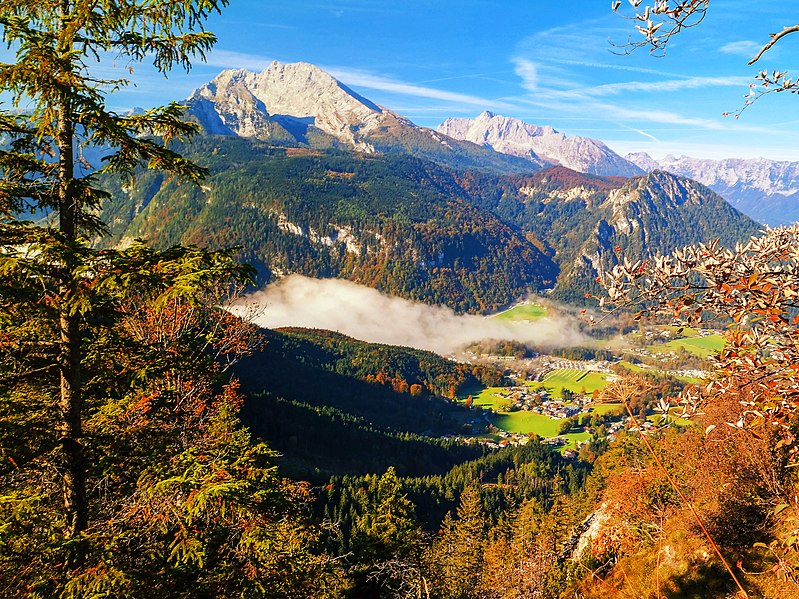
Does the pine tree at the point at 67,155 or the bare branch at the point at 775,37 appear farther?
the pine tree at the point at 67,155

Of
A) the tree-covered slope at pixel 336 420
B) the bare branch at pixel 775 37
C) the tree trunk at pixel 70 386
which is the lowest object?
the tree-covered slope at pixel 336 420

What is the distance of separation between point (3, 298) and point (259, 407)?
11734cm

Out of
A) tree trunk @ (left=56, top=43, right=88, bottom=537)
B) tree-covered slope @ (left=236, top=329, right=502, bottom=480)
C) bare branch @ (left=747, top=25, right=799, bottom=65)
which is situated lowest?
tree-covered slope @ (left=236, top=329, right=502, bottom=480)

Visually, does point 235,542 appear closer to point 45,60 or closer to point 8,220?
point 8,220

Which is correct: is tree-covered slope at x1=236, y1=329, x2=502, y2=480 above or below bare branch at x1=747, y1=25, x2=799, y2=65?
below

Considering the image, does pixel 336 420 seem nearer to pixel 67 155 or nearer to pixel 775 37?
pixel 67 155

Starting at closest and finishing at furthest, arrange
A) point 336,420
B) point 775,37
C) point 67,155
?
1. point 775,37
2. point 67,155
3. point 336,420

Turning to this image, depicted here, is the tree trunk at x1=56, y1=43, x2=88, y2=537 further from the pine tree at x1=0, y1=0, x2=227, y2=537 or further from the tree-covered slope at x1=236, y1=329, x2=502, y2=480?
the tree-covered slope at x1=236, y1=329, x2=502, y2=480

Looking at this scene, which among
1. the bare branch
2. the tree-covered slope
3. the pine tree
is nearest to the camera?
the bare branch

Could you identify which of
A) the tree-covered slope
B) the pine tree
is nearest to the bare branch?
the pine tree

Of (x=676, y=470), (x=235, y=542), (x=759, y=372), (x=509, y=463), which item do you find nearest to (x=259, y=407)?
(x=509, y=463)

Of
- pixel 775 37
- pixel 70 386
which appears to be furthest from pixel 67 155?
pixel 775 37

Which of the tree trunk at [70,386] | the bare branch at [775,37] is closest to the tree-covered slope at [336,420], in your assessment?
the tree trunk at [70,386]

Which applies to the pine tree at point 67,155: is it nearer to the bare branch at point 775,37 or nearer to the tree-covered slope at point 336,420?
the bare branch at point 775,37
